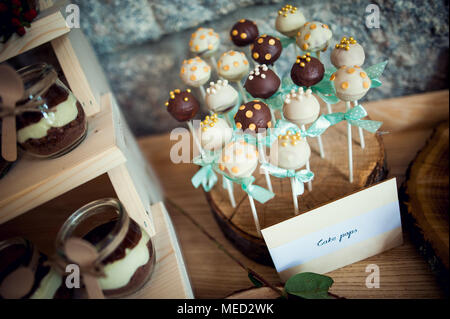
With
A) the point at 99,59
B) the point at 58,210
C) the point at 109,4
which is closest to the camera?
the point at 58,210

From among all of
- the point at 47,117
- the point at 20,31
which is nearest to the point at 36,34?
the point at 20,31

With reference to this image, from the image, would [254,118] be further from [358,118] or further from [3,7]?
[3,7]

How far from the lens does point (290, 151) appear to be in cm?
67

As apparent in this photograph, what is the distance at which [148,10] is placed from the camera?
3.54 feet

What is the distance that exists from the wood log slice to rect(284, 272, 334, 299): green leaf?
25 centimetres

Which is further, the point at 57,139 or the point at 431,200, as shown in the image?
the point at 431,200

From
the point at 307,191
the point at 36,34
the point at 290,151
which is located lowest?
the point at 307,191

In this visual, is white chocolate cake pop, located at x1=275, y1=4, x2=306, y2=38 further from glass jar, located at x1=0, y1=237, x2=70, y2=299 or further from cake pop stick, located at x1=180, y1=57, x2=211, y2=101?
glass jar, located at x1=0, y1=237, x2=70, y2=299

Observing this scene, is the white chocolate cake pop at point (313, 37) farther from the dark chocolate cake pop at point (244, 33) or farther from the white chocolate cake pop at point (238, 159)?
the white chocolate cake pop at point (238, 159)

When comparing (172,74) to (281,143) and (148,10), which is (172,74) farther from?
(281,143)

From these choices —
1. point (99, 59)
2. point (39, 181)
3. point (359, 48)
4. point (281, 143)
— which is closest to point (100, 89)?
point (99, 59)

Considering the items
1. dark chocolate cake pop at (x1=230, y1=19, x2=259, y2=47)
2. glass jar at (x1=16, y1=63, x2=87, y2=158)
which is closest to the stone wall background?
dark chocolate cake pop at (x1=230, y1=19, x2=259, y2=47)

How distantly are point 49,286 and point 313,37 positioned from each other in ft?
2.55
